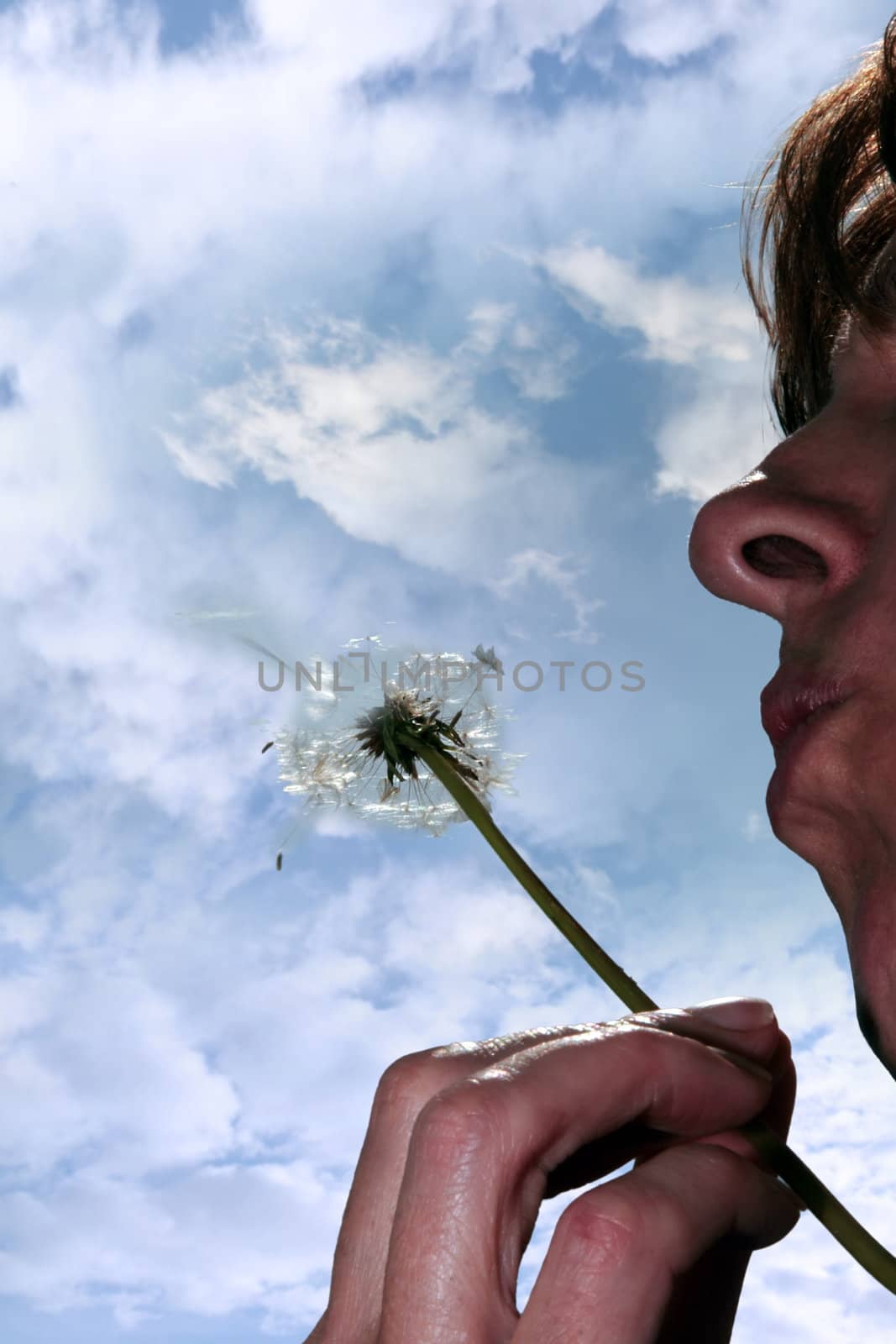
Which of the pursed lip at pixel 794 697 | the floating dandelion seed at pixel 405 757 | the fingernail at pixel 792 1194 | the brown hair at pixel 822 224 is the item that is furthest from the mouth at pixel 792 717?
the brown hair at pixel 822 224

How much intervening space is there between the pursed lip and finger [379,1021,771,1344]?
0.30m

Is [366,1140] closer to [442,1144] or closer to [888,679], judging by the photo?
[442,1144]

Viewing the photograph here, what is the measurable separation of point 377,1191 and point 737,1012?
36 centimetres

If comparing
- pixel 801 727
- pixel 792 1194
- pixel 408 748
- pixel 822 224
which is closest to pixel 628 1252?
pixel 792 1194

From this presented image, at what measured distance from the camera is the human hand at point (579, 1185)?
29.1 inches

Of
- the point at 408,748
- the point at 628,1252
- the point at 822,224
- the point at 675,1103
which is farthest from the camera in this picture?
the point at 822,224

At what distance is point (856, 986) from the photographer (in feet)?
2.81

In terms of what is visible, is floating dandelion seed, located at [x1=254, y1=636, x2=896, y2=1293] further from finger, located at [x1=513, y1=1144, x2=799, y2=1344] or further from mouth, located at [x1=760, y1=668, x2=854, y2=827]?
finger, located at [x1=513, y1=1144, x2=799, y2=1344]

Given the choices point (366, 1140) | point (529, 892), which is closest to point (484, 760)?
point (529, 892)

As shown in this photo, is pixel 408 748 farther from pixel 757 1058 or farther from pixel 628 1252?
pixel 628 1252

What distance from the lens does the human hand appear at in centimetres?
74

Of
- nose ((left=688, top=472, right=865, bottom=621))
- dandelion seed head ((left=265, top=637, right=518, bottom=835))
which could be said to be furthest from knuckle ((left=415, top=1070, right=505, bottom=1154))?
dandelion seed head ((left=265, top=637, right=518, bottom=835))

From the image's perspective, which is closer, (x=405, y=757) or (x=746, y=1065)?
(x=746, y=1065)

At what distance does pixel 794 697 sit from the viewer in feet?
2.91
